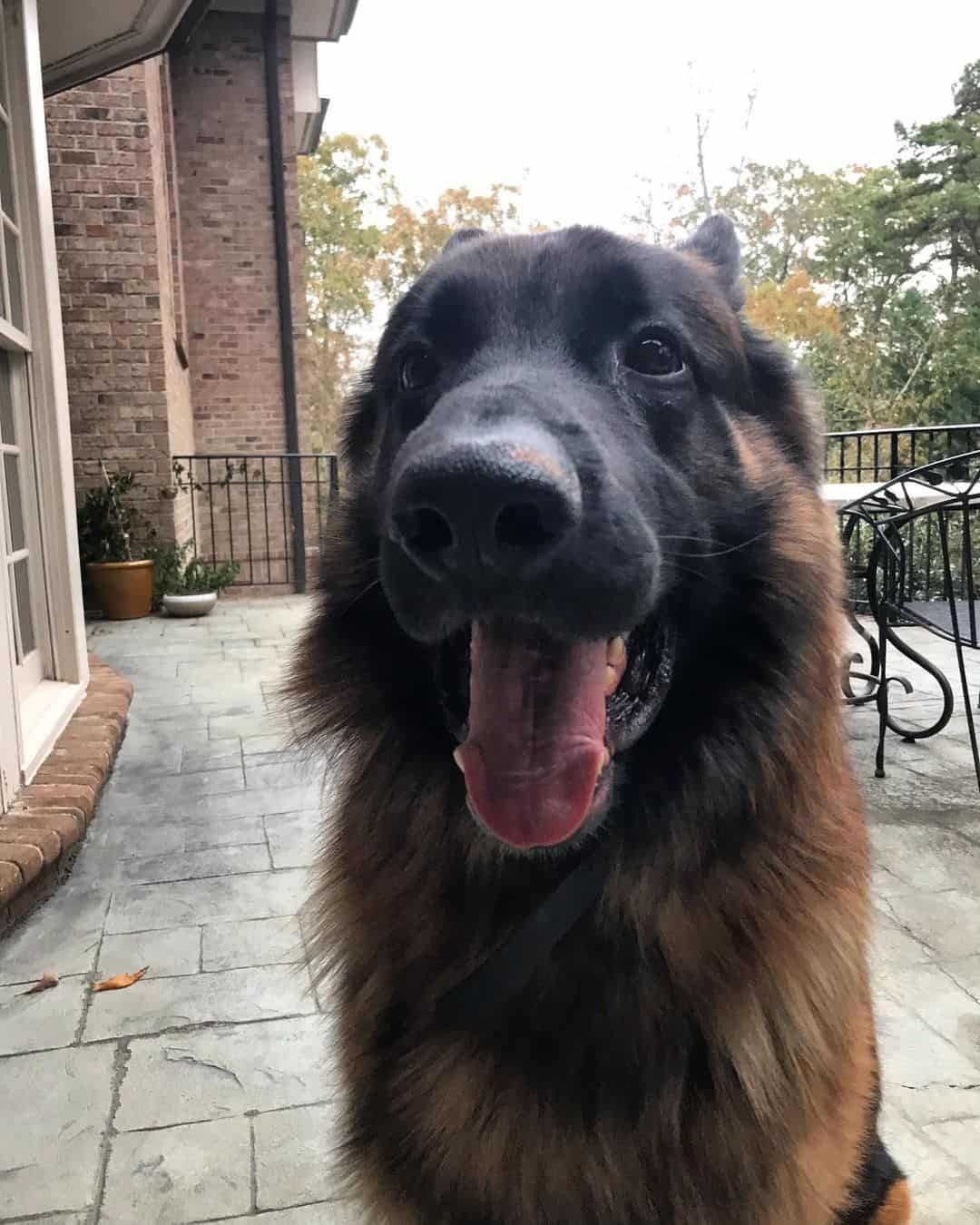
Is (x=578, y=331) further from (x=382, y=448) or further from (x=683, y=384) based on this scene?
(x=382, y=448)

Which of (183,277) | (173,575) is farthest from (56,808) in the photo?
(183,277)

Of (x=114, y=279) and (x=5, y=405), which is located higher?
(x=114, y=279)

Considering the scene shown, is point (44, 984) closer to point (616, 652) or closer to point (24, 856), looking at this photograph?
point (24, 856)

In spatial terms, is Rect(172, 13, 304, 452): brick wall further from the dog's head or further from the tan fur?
the tan fur

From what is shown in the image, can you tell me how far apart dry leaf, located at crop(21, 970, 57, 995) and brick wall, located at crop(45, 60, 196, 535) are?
647cm

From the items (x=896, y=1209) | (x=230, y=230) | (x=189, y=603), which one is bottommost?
(x=896, y=1209)

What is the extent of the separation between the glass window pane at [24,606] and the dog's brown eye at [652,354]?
3.53 m

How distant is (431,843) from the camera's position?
1.43 metres

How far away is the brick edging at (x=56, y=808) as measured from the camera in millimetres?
2672

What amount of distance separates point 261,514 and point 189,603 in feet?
10.2

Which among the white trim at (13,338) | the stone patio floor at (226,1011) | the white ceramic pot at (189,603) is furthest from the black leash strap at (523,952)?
the white ceramic pot at (189,603)

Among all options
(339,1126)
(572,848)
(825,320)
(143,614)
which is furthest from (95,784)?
(825,320)

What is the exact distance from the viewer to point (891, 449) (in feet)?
24.5

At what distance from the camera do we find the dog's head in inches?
41.4
